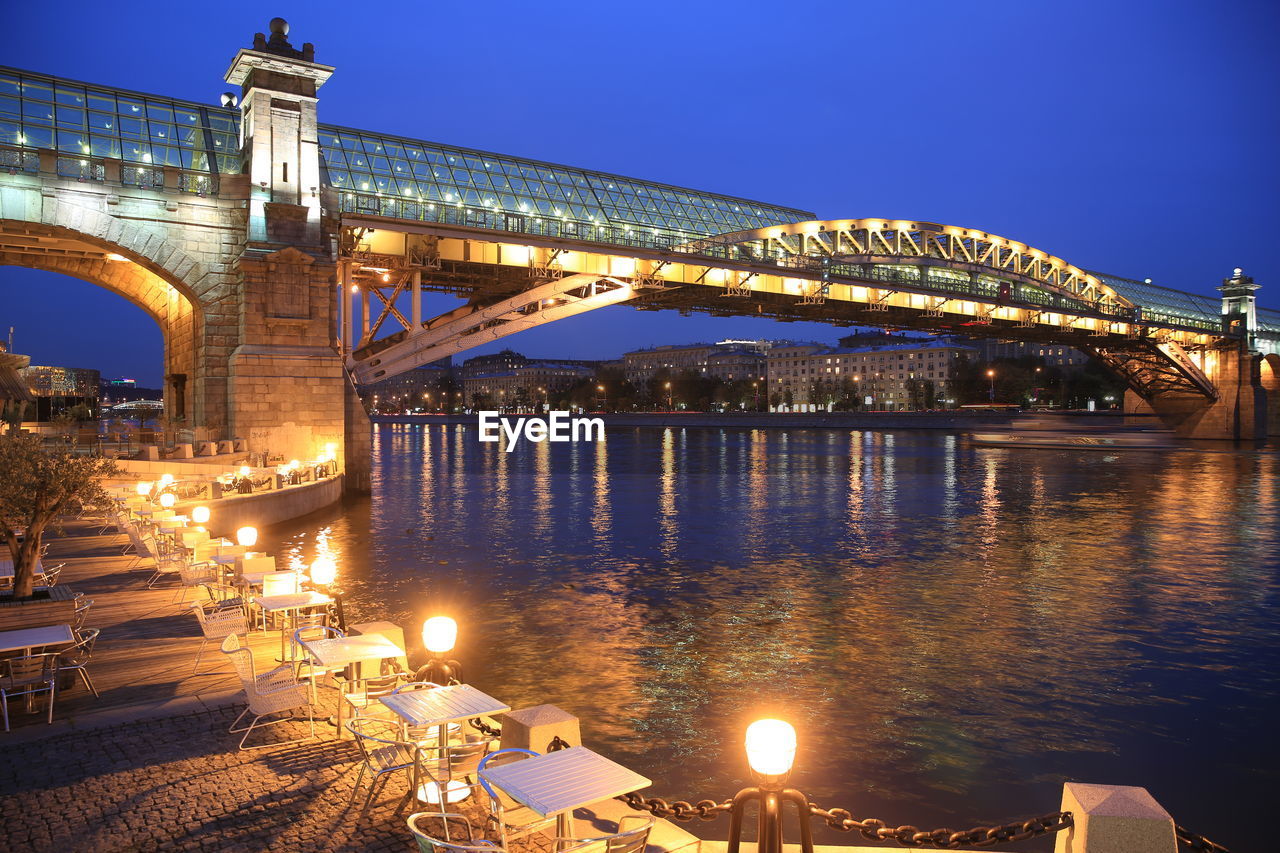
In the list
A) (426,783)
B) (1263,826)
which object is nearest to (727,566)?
(1263,826)

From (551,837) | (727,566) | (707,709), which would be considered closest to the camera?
(551,837)

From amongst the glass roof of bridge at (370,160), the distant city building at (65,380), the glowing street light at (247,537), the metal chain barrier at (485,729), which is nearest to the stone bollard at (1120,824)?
the metal chain barrier at (485,729)

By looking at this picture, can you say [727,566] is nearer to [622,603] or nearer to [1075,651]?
[622,603]

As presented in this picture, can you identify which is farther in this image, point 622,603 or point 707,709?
point 622,603

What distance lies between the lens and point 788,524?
2189 cm

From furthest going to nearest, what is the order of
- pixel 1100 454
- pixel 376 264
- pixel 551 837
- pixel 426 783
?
pixel 1100 454 → pixel 376 264 → pixel 426 783 → pixel 551 837

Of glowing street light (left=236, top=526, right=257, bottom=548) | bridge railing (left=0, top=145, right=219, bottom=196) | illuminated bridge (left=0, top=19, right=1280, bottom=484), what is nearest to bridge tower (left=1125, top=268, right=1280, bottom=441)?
illuminated bridge (left=0, top=19, right=1280, bottom=484)

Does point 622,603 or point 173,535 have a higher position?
point 173,535

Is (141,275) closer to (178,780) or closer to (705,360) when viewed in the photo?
(178,780)

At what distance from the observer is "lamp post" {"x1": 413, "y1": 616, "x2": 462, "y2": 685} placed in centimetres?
587

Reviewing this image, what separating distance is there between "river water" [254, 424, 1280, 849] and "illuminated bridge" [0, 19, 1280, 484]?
5.81 metres

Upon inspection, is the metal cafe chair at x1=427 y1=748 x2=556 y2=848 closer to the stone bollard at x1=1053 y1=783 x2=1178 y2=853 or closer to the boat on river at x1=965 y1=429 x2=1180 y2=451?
the stone bollard at x1=1053 y1=783 x2=1178 y2=853

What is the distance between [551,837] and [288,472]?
62.9 feet

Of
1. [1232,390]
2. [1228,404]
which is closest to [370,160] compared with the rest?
[1228,404]
